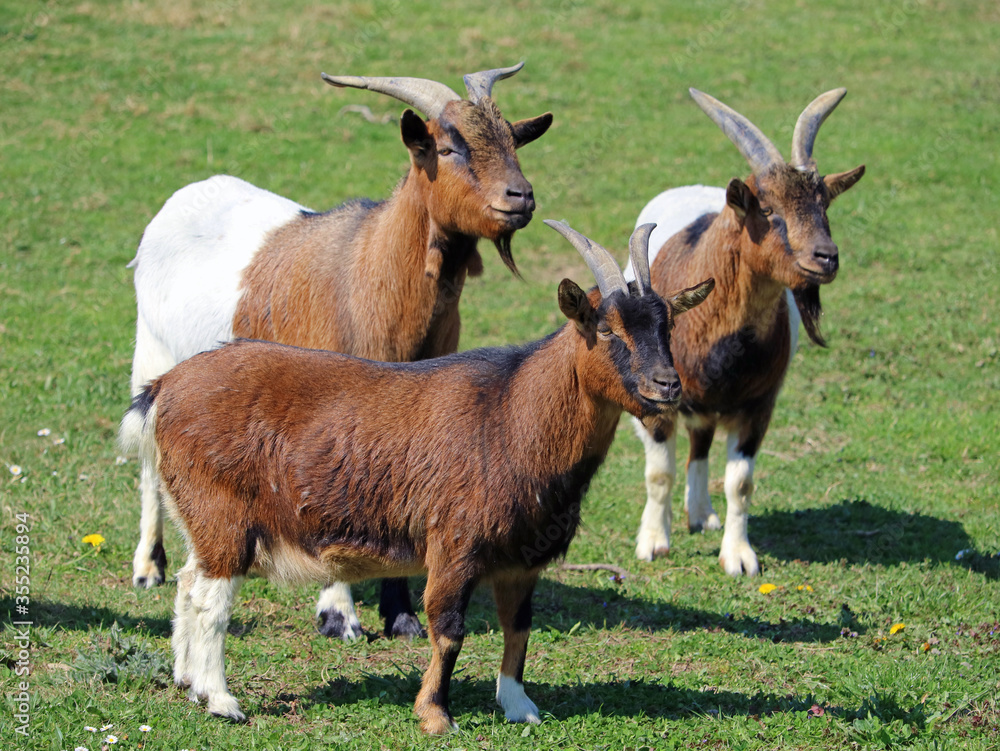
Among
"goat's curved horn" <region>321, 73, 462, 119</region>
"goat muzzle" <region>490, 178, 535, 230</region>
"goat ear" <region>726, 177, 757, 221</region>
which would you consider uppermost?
"goat's curved horn" <region>321, 73, 462, 119</region>

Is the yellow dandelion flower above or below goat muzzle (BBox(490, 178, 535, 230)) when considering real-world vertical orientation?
below

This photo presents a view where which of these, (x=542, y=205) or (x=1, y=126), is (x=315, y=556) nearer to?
(x=542, y=205)

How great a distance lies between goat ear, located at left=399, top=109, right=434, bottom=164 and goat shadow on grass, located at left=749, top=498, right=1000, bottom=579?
157 inches

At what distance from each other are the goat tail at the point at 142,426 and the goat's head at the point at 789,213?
3.99 meters

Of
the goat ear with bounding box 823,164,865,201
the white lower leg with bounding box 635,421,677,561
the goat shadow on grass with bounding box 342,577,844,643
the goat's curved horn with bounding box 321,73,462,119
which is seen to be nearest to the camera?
the goat's curved horn with bounding box 321,73,462,119

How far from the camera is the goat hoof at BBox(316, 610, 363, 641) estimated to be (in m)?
6.35

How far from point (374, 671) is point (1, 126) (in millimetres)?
13082

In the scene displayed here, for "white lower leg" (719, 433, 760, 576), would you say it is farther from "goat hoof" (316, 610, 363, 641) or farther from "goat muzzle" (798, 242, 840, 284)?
"goat hoof" (316, 610, 363, 641)

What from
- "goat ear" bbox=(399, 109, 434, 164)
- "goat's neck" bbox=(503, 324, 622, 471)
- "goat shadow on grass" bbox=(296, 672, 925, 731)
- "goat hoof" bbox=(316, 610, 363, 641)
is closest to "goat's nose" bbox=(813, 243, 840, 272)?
"goat's neck" bbox=(503, 324, 622, 471)

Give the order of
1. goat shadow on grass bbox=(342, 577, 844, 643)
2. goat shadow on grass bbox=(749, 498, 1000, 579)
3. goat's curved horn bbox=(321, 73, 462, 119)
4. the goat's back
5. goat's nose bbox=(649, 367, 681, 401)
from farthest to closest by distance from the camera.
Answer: goat shadow on grass bbox=(749, 498, 1000, 579) < the goat's back < goat shadow on grass bbox=(342, 577, 844, 643) < goat's curved horn bbox=(321, 73, 462, 119) < goat's nose bbox=(649, 367, 681, 401)

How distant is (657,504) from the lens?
7.88 metres

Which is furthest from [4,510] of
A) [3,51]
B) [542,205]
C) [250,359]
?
[3,51]

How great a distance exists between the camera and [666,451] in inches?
312

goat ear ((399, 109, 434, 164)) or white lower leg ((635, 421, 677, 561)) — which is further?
white lower leg ((635, 421, 677, 561))
